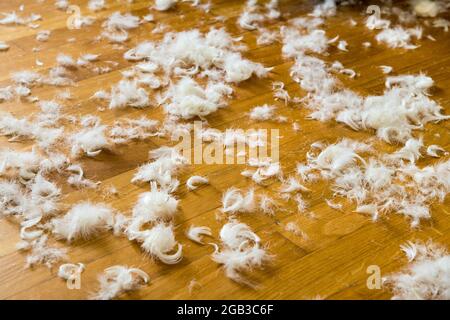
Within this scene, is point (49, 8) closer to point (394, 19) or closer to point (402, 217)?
point (394, 19)

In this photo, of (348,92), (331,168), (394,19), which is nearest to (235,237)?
(331,168)

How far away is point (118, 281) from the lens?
1253 mm

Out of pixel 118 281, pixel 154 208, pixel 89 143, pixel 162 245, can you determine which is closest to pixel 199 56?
pixel 89 143

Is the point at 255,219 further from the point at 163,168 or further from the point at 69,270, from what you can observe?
the point at 69,270

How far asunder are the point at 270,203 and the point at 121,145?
0.51m

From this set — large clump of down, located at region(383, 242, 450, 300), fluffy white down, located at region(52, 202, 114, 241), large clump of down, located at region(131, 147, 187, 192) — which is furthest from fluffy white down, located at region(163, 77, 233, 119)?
large clump of down, located at region(383, 242, 450, 300)

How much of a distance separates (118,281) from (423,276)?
69 centimetres

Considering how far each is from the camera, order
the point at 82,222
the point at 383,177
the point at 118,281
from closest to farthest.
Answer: the point at 118,281
the point at 82,222
the point at 383,177

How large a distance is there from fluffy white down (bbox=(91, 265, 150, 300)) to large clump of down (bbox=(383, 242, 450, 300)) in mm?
561

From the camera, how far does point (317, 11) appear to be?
8.15ft

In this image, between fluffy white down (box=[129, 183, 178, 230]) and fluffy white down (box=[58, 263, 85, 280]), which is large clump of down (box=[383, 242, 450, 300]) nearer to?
fluffy white down (box=[129, 183, 178, 230])

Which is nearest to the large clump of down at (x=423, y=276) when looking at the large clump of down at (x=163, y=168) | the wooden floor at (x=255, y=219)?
the wooden floor at (x=255, y=219)

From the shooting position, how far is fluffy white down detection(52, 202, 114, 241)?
137 centimetres

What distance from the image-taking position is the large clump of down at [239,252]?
1.29 meters
